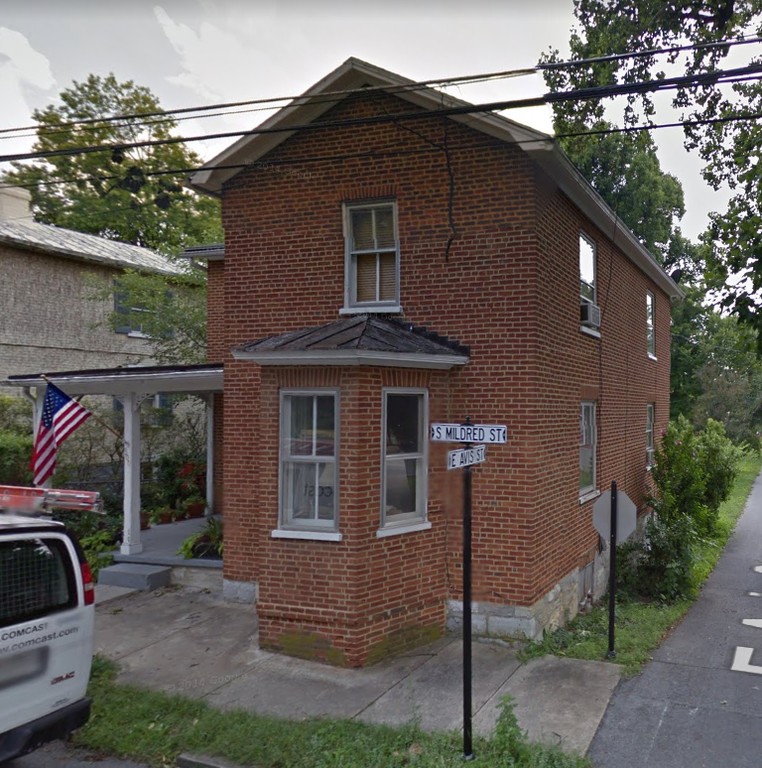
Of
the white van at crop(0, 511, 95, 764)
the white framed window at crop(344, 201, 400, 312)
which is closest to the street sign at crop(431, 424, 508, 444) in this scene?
the white van at crop(0, 511, 95, 764)

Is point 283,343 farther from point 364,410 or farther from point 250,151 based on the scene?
point 250,151

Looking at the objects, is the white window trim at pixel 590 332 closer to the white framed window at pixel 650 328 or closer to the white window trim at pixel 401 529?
the white window trim at pixel 401 529

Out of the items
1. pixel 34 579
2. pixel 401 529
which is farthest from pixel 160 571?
pixel 34 579

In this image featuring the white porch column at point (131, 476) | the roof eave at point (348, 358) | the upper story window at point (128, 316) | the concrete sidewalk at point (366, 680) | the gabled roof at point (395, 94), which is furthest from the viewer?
the upper story window at point (128, 316)

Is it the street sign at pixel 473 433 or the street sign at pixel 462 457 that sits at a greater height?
the street sign at pixel 473 433

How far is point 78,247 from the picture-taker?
69.5ft

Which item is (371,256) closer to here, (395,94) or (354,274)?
(354,274)

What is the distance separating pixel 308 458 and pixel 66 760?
146 inches

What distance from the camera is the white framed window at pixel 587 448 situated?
1081cm

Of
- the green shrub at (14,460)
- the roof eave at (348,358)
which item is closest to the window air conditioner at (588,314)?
the roof eave at (348,358)

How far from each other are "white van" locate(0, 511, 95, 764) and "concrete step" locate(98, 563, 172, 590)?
525 centimetres

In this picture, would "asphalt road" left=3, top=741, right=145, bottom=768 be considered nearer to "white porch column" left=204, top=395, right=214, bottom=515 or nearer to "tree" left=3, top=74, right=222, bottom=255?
"white porch column" left=204, top=395, right=214, bottom=515

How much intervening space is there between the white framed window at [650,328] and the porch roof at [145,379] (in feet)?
32.4

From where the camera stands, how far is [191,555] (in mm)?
10969
